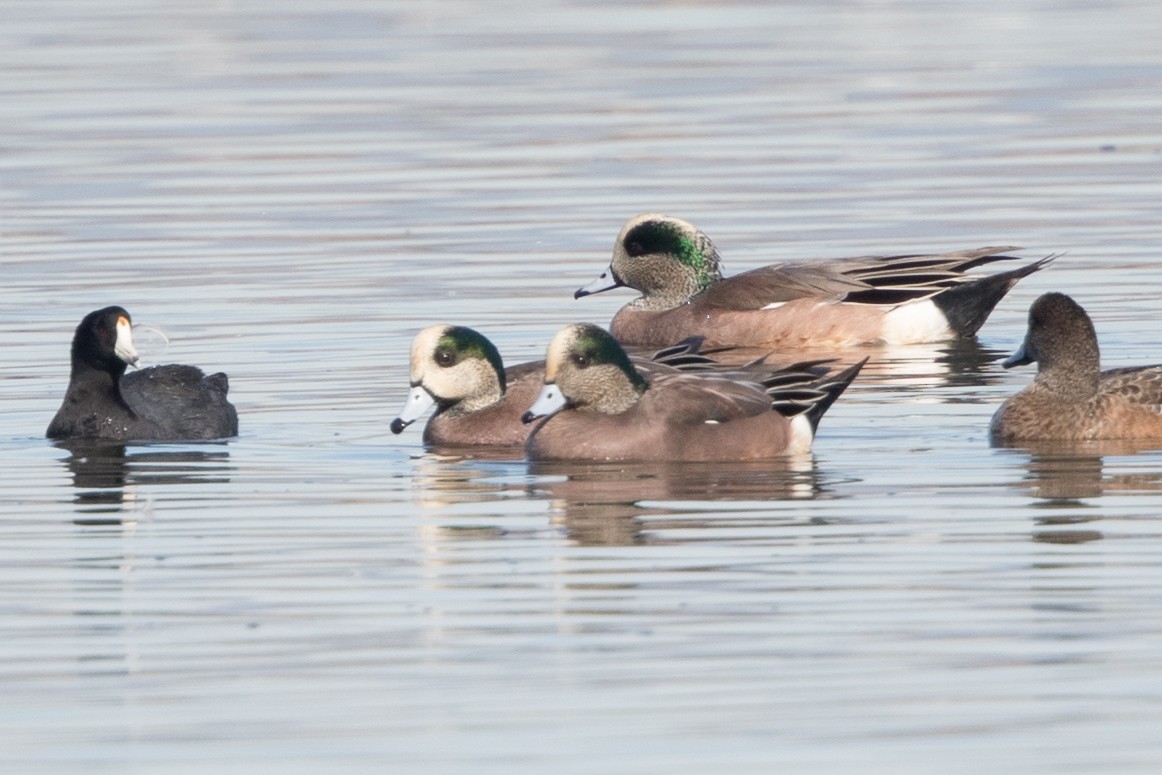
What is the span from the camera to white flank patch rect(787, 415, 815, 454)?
1221cm

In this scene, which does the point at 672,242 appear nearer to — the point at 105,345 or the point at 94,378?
the point at 105,345

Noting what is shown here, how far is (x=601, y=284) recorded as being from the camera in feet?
57.3

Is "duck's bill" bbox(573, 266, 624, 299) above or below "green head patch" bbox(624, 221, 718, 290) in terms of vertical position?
below

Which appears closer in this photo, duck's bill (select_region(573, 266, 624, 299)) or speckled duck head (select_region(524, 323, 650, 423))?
speckled duck head (select_region(524, 323, 650, 423))

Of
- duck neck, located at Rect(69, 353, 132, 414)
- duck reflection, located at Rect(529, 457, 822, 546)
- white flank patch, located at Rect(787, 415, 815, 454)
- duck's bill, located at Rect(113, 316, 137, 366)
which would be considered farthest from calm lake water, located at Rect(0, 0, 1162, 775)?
duck's bill, located at Rect(113, 316, 137, 366)

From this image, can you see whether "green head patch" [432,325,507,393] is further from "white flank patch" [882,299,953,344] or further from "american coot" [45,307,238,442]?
"white flank patch" [882,299,953,344]

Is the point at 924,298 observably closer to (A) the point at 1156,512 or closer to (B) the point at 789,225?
(B) the point at 789,225

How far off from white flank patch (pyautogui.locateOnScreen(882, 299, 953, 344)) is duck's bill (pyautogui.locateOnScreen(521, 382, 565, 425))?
17.2 ft

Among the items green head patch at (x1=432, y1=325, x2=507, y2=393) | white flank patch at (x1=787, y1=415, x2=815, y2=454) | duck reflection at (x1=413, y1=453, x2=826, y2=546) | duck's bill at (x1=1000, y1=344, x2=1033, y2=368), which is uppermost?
green head patch at (x1=432, y1=325, x2=507, y2=393)

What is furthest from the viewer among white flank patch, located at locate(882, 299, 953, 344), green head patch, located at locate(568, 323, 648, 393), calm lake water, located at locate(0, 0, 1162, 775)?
white flank patch, located at locate(882, 299, 953, 344)

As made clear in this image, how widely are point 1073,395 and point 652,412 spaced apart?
6.71 feet

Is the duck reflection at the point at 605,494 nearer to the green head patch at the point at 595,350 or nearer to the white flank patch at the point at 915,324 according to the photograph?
the green head patch at the point at 595,350

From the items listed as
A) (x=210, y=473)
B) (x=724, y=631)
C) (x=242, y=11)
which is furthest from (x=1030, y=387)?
(x=242, y=11)

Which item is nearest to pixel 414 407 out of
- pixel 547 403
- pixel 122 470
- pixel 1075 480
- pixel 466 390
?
pixel 466 390
